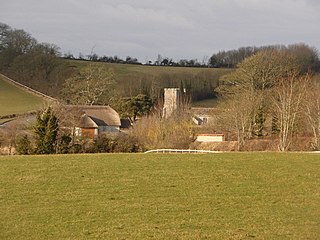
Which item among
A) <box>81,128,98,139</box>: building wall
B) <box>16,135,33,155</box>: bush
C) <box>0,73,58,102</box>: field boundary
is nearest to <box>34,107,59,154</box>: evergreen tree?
<box>16,135,33,155</box>: bush

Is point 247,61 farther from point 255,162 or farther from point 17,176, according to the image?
point 17,176

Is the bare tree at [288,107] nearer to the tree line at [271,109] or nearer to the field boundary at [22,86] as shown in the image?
the tree line at [271,109]

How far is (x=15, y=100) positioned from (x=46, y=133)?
41.4 meters

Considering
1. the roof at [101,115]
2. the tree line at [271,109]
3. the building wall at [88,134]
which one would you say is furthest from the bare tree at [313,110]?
the roof at [101,115]

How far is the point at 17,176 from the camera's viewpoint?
70.6 ft

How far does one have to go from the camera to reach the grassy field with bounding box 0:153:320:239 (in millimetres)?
13055

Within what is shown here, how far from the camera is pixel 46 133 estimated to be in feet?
129

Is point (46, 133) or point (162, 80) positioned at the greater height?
point (162, 80)

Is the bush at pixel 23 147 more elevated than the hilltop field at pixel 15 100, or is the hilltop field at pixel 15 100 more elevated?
the hilltop field at pixel 15 100

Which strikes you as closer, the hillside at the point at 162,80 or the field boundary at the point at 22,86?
the field boundary at the point at 22,86

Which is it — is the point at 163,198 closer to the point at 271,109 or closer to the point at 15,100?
the point at 271,109

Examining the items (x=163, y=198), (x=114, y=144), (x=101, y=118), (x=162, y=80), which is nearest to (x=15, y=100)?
(x=101, y=118)

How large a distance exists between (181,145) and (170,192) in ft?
93.0

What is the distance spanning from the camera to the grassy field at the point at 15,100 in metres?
71.1
